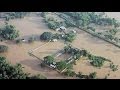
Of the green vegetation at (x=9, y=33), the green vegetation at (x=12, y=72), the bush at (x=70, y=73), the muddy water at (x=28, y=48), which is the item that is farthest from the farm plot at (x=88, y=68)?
the green vegetation at (x=9, y=33)

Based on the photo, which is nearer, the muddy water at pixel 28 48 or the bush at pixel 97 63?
the muddy water at pixel 28 48

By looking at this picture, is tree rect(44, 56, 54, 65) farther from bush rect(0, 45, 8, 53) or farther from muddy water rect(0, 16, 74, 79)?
bush rect(0, 45, 8, 53)

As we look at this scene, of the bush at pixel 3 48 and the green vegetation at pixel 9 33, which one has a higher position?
the green vegetation at pixel 9 33

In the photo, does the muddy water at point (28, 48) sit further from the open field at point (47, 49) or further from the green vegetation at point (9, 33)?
the green vegetation at point (9, 33)

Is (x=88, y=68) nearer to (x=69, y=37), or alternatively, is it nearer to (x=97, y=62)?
(x=97, y=62)

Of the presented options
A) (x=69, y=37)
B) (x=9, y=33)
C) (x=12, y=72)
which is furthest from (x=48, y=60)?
(x=9, y=33)

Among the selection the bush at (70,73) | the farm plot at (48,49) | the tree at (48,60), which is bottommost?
the bush at (70,73)

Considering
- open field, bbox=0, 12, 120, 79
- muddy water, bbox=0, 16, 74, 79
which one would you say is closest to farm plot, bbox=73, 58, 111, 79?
open field, bbox=0, 12, 120, 79
